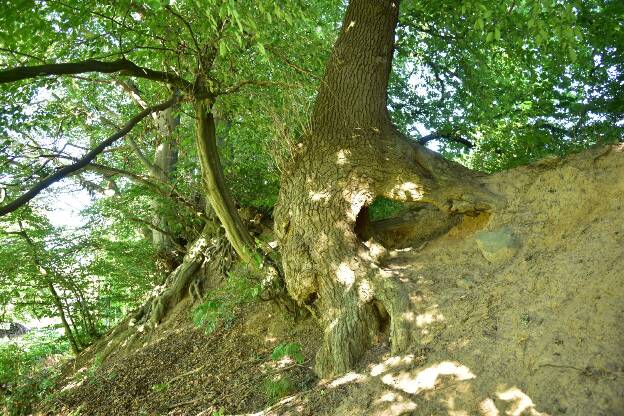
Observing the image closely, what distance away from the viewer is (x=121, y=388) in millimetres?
6297

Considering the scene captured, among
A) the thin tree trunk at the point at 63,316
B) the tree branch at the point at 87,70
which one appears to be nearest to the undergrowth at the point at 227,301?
the tree branch at the point at 87,70

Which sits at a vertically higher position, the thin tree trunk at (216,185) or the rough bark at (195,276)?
the thin tree trunk at (216,185)

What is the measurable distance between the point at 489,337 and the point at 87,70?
14.8 ft

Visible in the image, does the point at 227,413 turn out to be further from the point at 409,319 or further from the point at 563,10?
the point at 563,10

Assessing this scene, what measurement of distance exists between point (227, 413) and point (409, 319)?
2025 mm

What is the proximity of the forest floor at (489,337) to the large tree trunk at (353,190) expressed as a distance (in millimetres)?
255

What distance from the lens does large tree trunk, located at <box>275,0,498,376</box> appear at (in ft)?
15.3

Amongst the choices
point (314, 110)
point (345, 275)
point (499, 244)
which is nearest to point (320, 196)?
point (345, 275)

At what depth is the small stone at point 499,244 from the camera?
467 cm

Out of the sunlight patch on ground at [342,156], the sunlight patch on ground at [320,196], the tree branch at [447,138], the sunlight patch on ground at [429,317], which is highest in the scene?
the tree branch at [447,138]

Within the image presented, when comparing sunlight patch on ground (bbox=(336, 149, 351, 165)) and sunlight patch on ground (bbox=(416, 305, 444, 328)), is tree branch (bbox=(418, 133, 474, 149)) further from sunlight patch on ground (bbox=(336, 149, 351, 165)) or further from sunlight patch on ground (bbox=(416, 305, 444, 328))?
sunlight patch on ground (bbox=(416, 305, 444, 328))

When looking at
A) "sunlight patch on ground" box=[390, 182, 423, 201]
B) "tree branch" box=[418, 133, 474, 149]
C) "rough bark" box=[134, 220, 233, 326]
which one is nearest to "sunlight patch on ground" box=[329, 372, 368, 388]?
"sunlight patch on ground" box=[390, 182, 423, 201]

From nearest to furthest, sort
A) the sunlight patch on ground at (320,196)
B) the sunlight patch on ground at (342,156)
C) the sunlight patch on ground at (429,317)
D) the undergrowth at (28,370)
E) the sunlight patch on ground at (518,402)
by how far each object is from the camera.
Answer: the sunlight patch on ground at (518,402), the sunlight patch on ground at (429,317), the sunlight patch on ground at (320,196), the sunlight patch on ground at (342,156), the undergrowth at (28,370)

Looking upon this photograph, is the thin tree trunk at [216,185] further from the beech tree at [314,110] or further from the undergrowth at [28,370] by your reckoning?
the undergrowth at [28,370]
